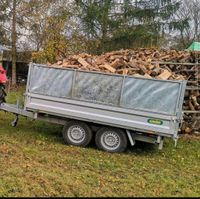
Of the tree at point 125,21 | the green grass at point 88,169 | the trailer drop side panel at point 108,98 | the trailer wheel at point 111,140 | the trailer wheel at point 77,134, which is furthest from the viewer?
the tree at point 125,21

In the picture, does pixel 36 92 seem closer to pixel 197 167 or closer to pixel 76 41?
pixel 197 167

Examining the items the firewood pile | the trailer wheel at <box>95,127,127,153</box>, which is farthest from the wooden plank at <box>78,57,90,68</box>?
the trailer wheel at <box>95,127,127,153</box>

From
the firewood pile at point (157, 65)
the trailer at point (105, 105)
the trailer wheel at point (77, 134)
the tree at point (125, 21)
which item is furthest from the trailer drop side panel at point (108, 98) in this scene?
the tree at point (125, 21)

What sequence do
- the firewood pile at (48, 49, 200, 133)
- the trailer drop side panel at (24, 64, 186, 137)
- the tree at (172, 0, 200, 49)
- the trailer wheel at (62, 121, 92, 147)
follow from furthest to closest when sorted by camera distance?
the tree at (172, 0, 200, 49), the firewood pile at (48, 49, 200, 133), the trailer wheel at (62, 121, 92, 147), the trailer drop side panel at (24, 64, 186, 137)

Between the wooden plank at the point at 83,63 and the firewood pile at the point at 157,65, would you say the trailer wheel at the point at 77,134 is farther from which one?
the wooden plank at the point at 83,63

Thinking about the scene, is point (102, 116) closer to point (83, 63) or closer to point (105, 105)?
point (105, 105)

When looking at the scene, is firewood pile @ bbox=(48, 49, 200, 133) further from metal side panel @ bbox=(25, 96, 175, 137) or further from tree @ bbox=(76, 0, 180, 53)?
tree @ bbox=(76, 0, 180, 53)

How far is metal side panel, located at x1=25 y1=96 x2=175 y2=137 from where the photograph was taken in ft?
31.7

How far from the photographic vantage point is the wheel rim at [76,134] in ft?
34.3

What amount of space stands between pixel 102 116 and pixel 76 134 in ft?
2.92

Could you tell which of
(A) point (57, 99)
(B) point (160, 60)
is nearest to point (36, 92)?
(A) point (57, 99)

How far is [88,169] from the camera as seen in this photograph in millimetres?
8195

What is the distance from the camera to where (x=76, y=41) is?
27516 millimetres

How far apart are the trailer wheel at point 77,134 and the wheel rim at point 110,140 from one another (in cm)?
37
